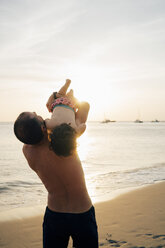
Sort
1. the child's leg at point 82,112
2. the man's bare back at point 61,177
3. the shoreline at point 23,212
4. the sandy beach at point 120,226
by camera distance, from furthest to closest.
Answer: the shoreline at point 23,212 → the sandy beach at point 120,226 → the child's leg at point 82,112 → the man's bare back at point 61,177

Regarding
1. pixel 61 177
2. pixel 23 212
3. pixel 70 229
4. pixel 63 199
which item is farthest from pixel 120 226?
pixel 61 177

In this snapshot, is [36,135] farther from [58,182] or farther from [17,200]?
[17,200]

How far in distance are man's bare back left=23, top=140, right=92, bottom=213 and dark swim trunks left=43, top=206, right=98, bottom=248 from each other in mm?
53

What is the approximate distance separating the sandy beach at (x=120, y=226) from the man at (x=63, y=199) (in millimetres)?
2735

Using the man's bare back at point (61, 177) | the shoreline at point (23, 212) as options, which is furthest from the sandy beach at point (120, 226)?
the man's bare back at point (61, 177)

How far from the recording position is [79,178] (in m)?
2.04

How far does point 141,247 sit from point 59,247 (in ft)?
9.07

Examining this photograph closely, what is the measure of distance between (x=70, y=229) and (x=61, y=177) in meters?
0.48

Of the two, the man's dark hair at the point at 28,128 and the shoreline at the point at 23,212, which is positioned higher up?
the man's dark hair at the point at 28,128

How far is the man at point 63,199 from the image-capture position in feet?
6.63

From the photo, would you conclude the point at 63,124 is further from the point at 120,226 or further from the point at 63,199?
the point at 120,226

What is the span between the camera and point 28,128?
72.8 inches

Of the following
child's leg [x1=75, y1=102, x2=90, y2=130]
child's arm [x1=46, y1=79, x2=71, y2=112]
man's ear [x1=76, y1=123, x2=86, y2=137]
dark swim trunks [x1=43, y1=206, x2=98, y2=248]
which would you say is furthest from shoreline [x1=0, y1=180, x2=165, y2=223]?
man's ear [x1=76, y1=123, x2=86, y2=137]

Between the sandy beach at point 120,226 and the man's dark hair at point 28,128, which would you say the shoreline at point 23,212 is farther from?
the man's dark hair at point 28,128
